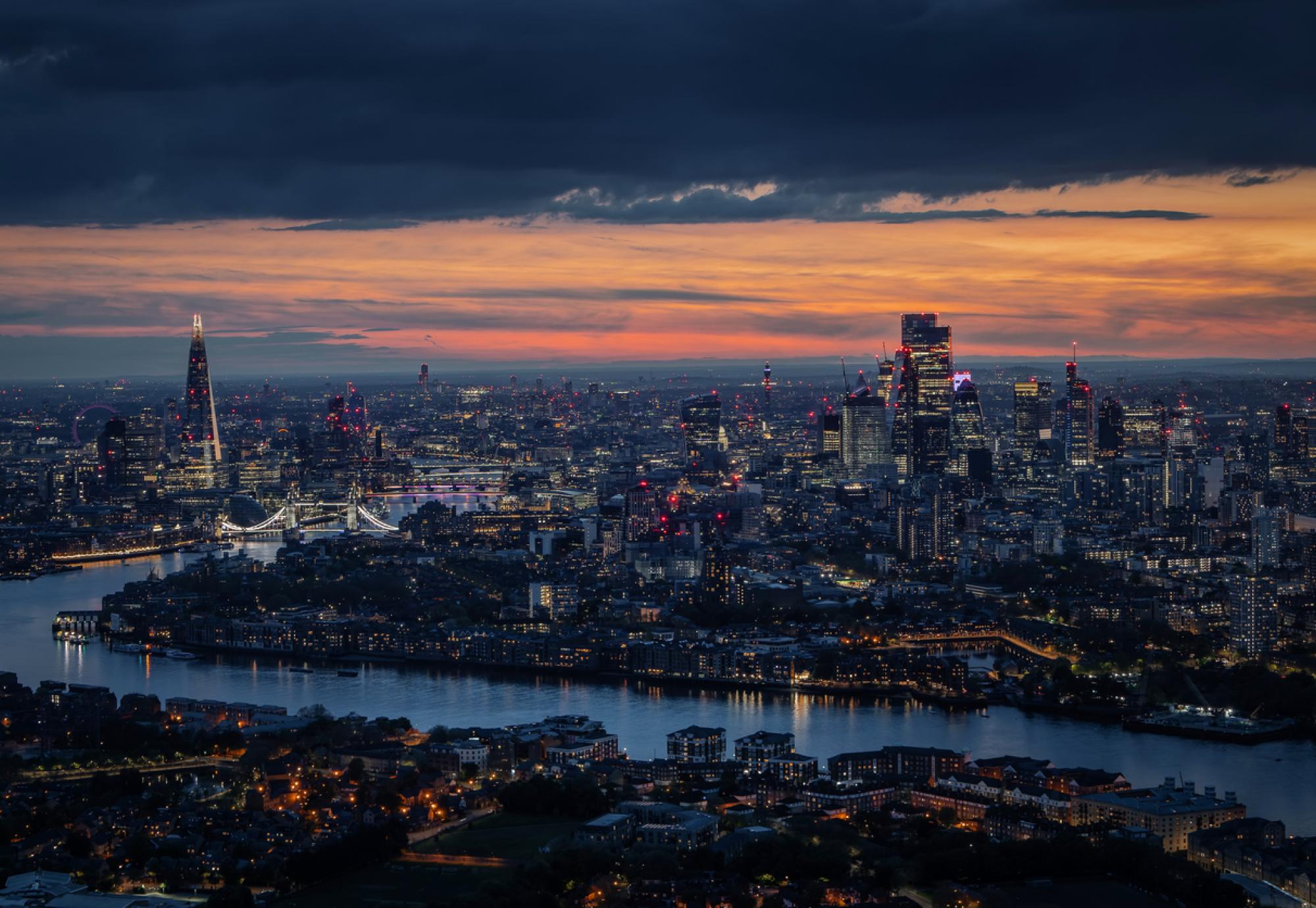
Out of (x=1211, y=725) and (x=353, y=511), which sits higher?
(x=353, y=511)

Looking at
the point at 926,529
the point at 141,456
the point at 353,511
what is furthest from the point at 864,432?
the point at 926,529

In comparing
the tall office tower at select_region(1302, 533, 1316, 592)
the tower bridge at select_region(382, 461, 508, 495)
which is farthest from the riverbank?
the tower bridge at select_region(382, 461, 508, 495)

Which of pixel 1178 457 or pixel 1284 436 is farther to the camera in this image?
pixel 1284 436

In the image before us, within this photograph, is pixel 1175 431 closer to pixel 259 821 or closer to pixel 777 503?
pixel 777 503

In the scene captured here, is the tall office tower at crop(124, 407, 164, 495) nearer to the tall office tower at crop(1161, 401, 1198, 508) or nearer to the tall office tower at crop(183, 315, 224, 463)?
the tall office tower at crop(183, 315, 224, 463)

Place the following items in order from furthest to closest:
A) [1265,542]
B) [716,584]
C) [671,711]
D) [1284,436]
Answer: [1284,436]
[1265,542]
[716,584]
[671,711]

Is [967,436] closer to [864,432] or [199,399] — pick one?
[864,432]

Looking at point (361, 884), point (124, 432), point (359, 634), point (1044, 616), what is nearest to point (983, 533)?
point (1044, 616)

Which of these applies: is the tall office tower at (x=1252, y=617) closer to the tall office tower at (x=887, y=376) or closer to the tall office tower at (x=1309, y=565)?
the tall office tower at (x=1309, y=565)
